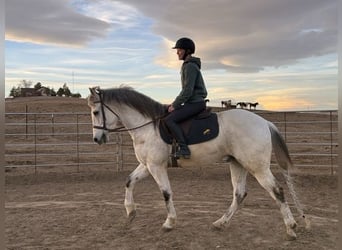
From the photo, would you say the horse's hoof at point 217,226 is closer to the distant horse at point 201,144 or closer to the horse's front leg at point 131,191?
the distant horse at point 201,144

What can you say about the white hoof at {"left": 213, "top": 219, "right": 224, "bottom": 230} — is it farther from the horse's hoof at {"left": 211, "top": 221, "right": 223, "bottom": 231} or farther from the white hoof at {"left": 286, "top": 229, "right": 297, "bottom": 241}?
the white hoof at {"left": 286, "top": 229, "right": 297, "bottom": 241}

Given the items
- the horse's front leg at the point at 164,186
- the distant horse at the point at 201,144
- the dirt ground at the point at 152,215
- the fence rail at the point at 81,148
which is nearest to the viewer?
the dirt ground at the point at 152,215

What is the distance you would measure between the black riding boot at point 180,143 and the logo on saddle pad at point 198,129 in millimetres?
66

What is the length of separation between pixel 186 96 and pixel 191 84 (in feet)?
0.52

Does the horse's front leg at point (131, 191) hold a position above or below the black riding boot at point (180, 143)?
below

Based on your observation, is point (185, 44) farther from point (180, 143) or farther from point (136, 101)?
point (180, 143)

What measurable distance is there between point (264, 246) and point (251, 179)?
14.8 ft

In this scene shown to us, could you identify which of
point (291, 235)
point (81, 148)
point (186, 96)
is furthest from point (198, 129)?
point (81, 148)

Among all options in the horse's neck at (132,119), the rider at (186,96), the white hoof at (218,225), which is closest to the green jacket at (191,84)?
the rider at (186,96)

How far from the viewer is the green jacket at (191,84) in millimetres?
4480

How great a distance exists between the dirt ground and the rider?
3.52 feet

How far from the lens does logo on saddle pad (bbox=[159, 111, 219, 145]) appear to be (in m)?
4.45

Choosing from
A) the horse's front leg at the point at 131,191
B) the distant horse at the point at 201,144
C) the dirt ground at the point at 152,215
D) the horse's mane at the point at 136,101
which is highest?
the horse's mane at the point at 136,101

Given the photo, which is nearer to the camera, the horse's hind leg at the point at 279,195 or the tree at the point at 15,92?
the horse's hind leg at the point at 279,195
